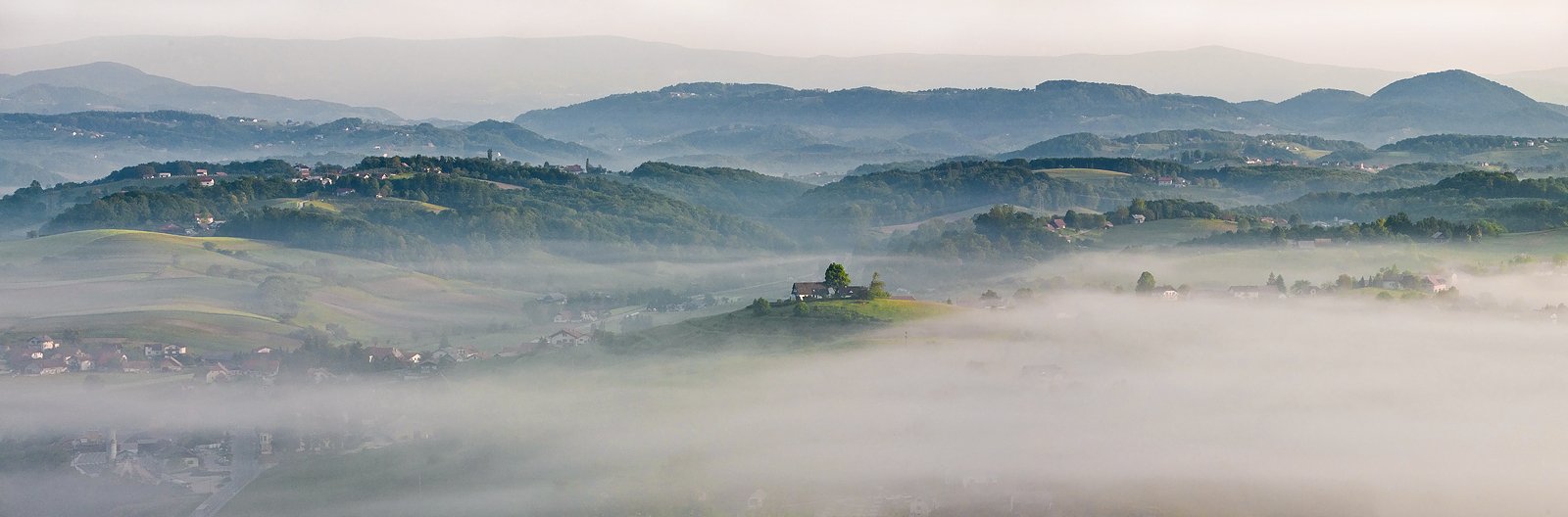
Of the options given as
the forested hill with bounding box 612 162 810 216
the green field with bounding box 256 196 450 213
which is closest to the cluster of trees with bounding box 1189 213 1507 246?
the green field with bounding box 256 196 450 213

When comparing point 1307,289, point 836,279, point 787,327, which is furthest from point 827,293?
point 1307,289

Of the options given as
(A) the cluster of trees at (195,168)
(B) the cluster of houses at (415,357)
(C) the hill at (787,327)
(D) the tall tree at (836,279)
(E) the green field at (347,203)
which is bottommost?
(B) the cluster of houses at (415,357)

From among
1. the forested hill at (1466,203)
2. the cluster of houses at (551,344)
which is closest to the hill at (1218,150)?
the forested hill at (1466,203)

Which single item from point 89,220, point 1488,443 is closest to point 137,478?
point 1488,443

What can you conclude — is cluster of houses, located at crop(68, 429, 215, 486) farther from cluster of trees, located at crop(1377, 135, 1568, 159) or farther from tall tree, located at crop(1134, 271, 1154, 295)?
cluster of trees, located at crop(1377, 135, 1568, 159)

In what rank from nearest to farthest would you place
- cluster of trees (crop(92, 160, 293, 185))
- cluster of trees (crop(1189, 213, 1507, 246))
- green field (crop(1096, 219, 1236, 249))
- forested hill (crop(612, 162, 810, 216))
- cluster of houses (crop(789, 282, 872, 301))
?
cluster of houses (crop(789, 282, 872, 301)), cluster of trees (crop(1189, 213, 1507, 246)), green field (crop(1096, 219, 1236, 249)), cluster of trees (crop(92, 160, 293, 185)), forested hill (crop(612, 162, 810, 216))

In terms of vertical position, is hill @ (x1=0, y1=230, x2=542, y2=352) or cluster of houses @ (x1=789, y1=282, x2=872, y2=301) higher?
cluster of houses @ (x1=789, y1=282, x2=872, y2=301)

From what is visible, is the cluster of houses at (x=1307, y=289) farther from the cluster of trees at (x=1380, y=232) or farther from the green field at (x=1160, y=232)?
the green field at (x=1160, y=232)
